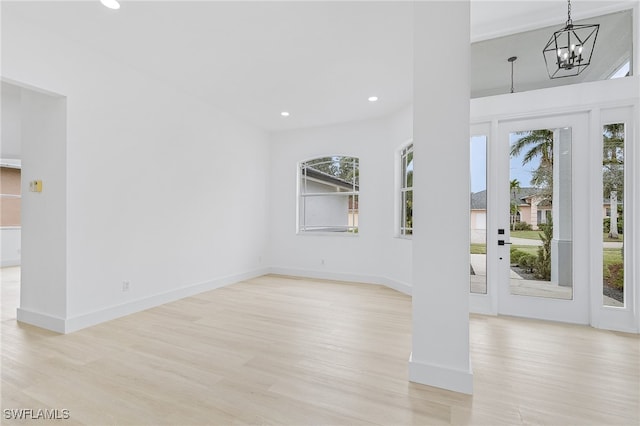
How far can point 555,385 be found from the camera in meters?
2.10

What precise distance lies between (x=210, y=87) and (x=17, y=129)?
4.52 meters

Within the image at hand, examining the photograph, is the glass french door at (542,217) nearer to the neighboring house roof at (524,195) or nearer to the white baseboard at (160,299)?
the neighboring house roof at (524,195)

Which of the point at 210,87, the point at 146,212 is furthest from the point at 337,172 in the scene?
the point at 146,212

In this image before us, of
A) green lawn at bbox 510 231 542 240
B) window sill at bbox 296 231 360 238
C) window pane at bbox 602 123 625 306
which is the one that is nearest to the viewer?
window pane at bbox 602 123 625 306

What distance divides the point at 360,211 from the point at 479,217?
225 centimetres

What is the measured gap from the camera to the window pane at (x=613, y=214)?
3.18 meters

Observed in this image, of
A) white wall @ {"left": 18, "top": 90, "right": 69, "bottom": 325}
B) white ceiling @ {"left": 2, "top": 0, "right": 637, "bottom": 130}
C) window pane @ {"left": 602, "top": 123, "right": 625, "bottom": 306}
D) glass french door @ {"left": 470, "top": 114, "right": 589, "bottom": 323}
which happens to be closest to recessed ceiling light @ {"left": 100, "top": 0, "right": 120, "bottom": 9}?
white ceiling @ {"left": 2, "top": 0, "right": 637, "bottom": 130}

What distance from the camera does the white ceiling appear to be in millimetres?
2678

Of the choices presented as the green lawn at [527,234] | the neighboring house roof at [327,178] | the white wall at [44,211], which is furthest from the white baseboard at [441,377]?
the neighboring house roof at [327,178]

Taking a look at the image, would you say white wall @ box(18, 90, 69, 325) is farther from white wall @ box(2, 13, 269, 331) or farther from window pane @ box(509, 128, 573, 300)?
window pane @ box(509, 128, 573, 300)

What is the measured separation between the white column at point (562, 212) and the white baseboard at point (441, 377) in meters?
2.19

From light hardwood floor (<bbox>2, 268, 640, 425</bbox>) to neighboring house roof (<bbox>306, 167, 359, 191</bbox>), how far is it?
9.35 ft

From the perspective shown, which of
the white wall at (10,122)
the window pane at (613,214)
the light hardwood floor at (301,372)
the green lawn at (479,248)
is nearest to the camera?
the light hardwood floor at (301,372)

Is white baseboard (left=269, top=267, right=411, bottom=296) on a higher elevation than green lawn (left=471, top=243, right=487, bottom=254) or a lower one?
lower
